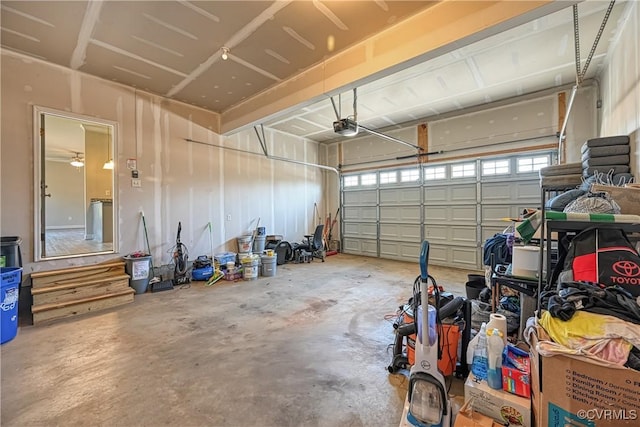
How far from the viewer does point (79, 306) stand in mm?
3469

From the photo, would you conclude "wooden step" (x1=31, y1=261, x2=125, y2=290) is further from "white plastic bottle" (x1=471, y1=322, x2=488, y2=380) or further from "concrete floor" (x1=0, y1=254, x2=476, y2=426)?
"white plastic bottle" (x1=471, y1=322, x2=488, y2=380)

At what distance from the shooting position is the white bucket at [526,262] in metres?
2.07

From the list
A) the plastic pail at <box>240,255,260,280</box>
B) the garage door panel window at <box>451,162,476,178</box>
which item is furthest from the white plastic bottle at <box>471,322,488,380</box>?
the garage door panel window at <box>451,162,476,178</box>

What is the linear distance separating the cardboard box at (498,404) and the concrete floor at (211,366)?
50 cm

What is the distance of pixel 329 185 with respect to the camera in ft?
28.7

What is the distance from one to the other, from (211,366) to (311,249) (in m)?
4.86

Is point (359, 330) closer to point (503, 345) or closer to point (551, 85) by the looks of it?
point (503, 345)

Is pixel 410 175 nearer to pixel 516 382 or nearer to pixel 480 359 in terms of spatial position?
pixel 480 359

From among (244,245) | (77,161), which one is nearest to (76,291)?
(244,245)

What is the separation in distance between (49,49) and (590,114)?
8348 millimetres

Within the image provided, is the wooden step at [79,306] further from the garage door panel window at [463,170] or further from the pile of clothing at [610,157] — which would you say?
the garage door panel window at [463,170]

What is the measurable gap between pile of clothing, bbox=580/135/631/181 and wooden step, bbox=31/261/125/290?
257 inches

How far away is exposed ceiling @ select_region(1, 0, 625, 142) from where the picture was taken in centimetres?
274

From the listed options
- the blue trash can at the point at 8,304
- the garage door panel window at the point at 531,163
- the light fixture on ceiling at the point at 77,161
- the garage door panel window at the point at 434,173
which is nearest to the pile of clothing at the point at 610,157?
the garage door panel window at the point at 531,163
